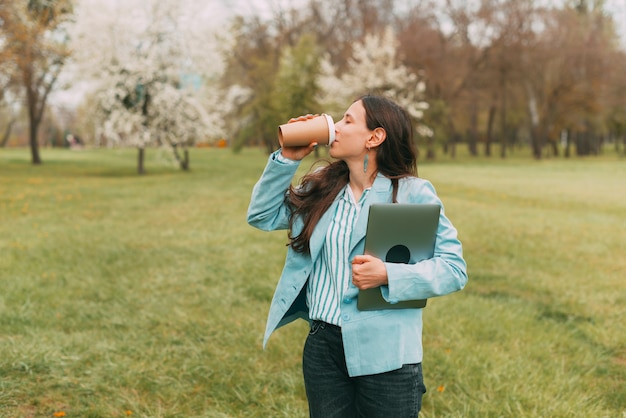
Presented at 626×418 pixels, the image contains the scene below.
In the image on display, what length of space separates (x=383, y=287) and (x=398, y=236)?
185 mm

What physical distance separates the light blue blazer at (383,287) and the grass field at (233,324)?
4.93ft

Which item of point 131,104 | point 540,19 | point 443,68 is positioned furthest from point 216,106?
point 540,19

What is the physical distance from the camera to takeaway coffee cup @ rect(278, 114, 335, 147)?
1994mm

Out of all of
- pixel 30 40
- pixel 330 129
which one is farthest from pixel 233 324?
Result: pixel 30 40

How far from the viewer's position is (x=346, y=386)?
2.21 metres

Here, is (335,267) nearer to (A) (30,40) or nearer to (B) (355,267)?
(B) (355,267)

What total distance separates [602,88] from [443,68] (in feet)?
34.0

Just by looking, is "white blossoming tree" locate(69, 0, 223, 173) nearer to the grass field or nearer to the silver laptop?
the grass field

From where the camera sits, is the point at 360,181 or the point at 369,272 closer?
the point at 369,272

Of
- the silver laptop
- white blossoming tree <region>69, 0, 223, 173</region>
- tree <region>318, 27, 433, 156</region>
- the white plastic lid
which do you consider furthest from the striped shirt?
tree <region>318, 27, 433, 156</region>

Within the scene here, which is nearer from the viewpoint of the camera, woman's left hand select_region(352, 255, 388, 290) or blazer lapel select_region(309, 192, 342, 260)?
woman's left hand select_region(352, 255, 388, 290)

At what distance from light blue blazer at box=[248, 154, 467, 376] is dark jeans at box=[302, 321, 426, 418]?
0.07 meters

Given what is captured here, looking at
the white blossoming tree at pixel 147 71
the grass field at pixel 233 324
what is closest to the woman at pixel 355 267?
the grass field at pixel 233 324

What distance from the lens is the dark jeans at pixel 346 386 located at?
2.11 metres
